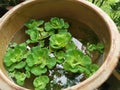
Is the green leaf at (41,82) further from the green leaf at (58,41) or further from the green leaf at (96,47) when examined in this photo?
the green leaf at (96,47)

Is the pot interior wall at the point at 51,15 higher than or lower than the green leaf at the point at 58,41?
higher

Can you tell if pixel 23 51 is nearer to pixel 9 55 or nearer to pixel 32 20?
pixel 9 55

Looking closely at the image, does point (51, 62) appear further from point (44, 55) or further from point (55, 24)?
point (55, 24)

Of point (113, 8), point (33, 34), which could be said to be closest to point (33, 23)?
point (33, 34)

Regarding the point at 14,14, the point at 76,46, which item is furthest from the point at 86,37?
the point at 14,14

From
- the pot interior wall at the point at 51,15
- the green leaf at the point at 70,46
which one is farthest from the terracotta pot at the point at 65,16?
the green leaf at the point at 70,46
